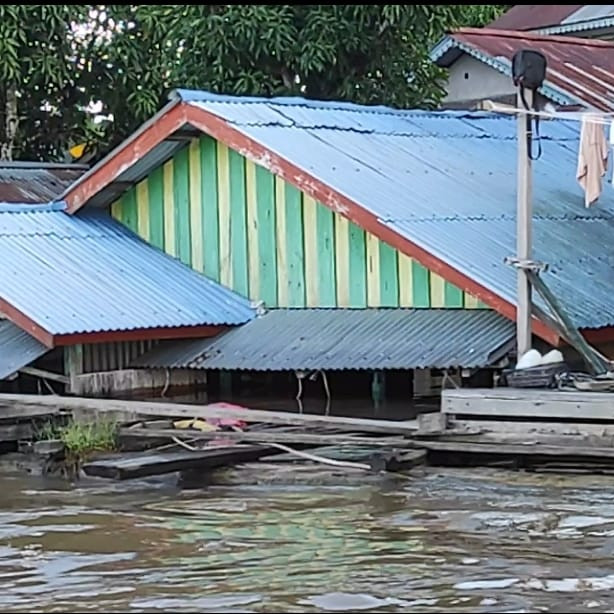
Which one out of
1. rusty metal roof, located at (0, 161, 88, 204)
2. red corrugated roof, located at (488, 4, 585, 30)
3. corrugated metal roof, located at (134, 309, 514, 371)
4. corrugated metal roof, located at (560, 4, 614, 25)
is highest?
red corrugated roof, located at (488, 4, 585, 30)

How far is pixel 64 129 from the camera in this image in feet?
83.4

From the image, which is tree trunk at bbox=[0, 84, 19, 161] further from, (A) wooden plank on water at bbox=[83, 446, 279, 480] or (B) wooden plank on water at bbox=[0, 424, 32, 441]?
(A) wooden plank on water at bbox=[83, 446, 279, 480]

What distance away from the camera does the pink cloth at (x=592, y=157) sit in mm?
12414

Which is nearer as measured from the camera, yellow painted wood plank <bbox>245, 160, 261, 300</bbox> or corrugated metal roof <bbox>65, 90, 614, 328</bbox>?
corrugated metal roof <bbox>65, 90, 614, 328</bbox>

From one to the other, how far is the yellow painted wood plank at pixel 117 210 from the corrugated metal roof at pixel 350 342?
2.00 metres

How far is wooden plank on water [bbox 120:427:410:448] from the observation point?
36.6 feet

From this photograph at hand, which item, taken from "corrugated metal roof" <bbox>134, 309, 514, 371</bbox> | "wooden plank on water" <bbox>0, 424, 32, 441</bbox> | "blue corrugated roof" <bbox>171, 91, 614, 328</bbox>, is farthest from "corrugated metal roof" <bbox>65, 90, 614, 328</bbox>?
"wooden plank on water" <bbox>0, 424, 32, 441</bbox>

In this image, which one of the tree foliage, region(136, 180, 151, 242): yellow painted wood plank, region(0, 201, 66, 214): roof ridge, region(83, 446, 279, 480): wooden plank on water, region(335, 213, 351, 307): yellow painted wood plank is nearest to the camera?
region(83, 446, 279, 480): wooden plank on water

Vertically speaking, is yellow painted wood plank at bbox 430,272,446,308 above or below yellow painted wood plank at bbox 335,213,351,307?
below

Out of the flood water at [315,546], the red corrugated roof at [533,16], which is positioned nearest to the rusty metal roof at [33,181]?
the flood water at [315,546]

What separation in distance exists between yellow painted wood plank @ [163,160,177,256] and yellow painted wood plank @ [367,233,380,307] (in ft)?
8.43

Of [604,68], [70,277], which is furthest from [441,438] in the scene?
[604,68]

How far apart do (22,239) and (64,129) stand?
11.9 m

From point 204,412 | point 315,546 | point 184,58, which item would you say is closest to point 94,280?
point 204,412
